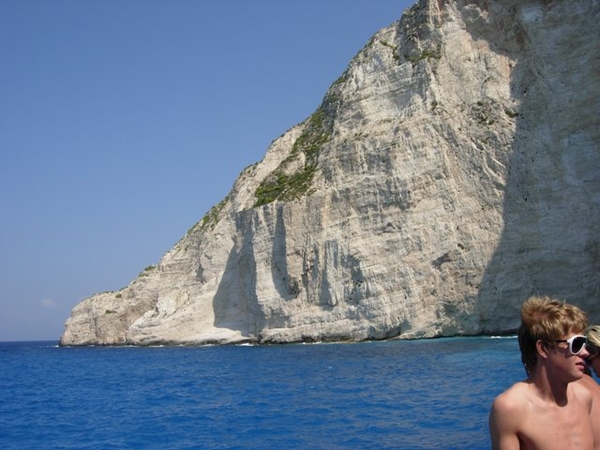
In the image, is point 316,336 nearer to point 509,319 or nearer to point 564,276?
point 509,319

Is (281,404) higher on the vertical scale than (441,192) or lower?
lower

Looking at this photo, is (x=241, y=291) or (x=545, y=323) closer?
(x=545, y=323)

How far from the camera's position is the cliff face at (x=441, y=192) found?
120 feet

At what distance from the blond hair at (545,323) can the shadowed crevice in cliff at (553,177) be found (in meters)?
33.9

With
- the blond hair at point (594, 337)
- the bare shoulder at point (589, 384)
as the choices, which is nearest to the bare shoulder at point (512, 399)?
the bare shoulder at point (589, 384)

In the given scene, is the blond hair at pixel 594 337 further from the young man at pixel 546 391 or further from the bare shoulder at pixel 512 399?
the bare shoulder at pixel 512 399

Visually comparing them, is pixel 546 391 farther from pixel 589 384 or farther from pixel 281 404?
pixel 281 404

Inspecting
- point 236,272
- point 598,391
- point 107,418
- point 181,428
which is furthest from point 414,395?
point 236,272

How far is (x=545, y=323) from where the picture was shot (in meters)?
3.02

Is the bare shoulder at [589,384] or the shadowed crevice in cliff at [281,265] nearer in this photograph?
the bare shoulder at [589,384]

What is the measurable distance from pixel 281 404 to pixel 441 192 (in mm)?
25850

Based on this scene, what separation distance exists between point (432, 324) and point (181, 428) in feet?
84.6

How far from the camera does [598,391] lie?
11.6 ft

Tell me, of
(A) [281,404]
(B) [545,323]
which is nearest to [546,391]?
(B) [545,323]
